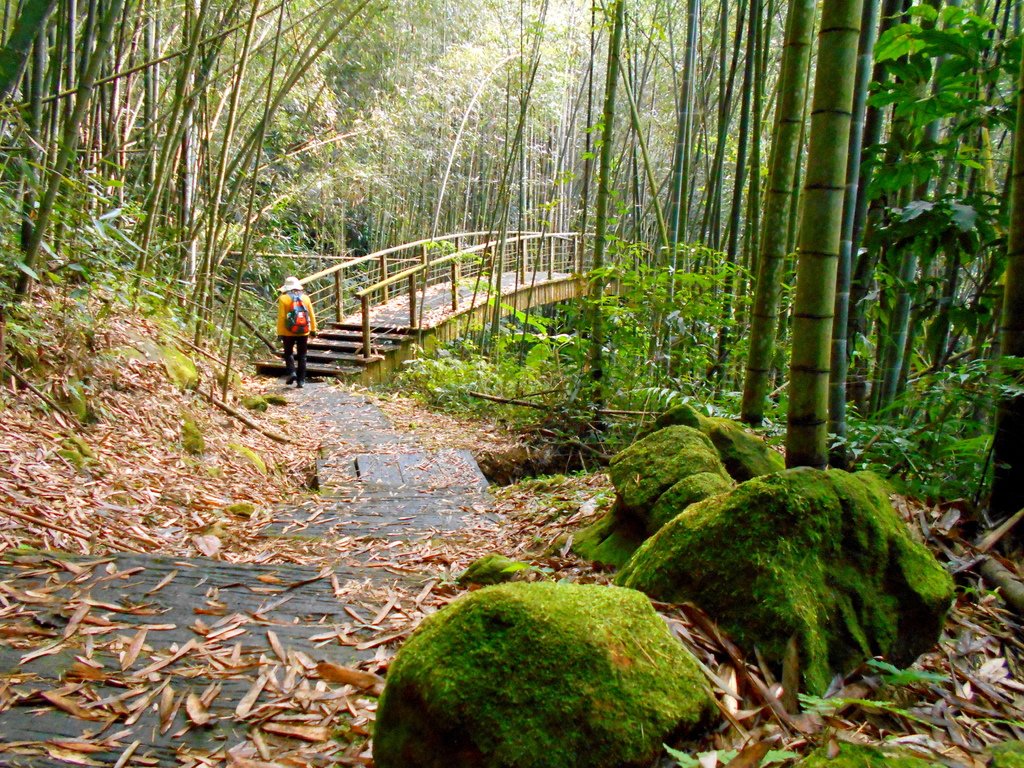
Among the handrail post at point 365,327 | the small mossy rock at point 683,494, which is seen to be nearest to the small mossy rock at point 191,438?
the small mossy rock at point 683,494

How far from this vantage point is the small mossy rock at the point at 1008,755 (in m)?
1.01

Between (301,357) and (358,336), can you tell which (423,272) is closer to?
(358,336)

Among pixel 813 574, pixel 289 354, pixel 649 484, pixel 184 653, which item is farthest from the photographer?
pixel 289 354

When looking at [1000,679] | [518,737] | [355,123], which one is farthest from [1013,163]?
[355,123]

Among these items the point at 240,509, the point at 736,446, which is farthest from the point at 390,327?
the point at 736,446

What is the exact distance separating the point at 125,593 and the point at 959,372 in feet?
8.33

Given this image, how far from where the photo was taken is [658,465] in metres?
2.44

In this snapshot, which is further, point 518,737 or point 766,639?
point 766,639

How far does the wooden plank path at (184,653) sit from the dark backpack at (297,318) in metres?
4.65

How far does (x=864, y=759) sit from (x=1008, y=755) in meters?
0.24

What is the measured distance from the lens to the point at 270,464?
4.32 m

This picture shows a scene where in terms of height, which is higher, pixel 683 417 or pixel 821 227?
pixel 821 227

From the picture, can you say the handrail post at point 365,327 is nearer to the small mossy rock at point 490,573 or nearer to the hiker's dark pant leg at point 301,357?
the hiker's dark pant leg at point 301,357

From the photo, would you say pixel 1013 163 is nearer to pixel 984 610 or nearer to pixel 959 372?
pixel 959 372
